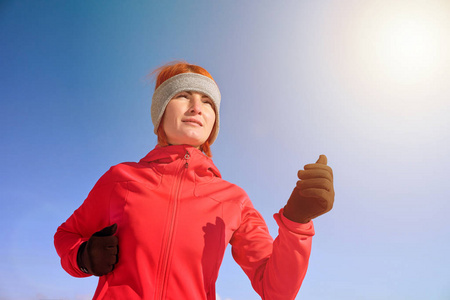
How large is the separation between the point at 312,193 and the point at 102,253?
107cm

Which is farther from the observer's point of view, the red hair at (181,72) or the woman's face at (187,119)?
the red hair at (181,72)

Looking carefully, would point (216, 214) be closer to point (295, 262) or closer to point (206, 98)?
point (295, 262)

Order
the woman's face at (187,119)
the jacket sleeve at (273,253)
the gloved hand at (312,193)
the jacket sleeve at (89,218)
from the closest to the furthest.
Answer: the gloved hand at (312,193), the jacket sleeve at (273,253), the jacket sleeve at (89,218), the woman's face at (187,119)

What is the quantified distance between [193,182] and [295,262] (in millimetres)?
728

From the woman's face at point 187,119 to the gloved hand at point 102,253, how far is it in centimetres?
72

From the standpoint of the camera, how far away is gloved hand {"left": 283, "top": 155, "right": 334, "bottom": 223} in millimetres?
1322

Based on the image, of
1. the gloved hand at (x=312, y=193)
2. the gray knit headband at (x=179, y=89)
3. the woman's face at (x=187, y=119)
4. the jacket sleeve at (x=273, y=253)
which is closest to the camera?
the gloved hand at (x=312, y=193)

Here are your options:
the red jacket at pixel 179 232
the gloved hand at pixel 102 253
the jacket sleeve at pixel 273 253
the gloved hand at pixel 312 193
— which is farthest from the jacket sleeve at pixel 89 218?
the gloved hand at pixel 312 193

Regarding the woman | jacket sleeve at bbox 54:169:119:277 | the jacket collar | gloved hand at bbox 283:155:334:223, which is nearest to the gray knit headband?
the woman

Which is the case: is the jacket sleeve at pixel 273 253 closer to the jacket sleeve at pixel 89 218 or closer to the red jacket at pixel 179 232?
the red jacket at pixel 179 232

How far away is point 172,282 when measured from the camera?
1546 mm

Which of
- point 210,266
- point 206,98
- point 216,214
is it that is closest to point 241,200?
point 216,214

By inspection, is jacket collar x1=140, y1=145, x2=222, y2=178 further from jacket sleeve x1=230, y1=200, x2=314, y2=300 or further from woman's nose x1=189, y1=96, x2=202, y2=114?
jacket sleeve x1=230, y1=200, x2=314, y2=300

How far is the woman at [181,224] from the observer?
1.51 m
